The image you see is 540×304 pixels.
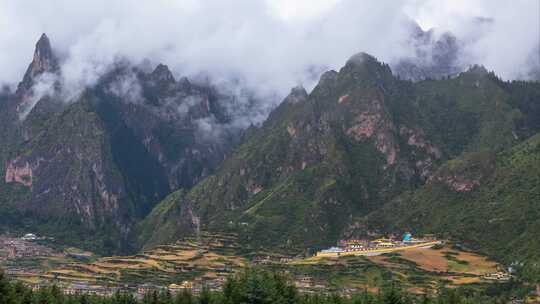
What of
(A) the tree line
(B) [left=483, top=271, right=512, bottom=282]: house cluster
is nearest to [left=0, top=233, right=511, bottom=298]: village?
(B) [left=483, top=271, right=512, bottom=282]: house cluster

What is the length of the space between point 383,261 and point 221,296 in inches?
2575

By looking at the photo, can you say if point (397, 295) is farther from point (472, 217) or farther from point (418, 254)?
point (472, 217)

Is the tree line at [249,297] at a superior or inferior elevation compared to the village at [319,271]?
inferior

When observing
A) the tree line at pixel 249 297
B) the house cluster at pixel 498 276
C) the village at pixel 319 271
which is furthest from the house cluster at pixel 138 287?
the house cluster at pixel 498 276

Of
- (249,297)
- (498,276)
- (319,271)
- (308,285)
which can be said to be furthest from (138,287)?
(498,276)

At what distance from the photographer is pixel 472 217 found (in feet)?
649

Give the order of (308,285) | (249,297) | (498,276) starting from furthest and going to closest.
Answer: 1. (308,285)
2. (498,276)
3. (249,297)

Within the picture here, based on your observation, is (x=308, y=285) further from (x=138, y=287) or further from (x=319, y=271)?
(x=138, y=287)

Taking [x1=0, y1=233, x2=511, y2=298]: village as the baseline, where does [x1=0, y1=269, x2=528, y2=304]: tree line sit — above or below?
below

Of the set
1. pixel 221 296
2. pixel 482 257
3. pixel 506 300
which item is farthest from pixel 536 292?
pixel 221 296

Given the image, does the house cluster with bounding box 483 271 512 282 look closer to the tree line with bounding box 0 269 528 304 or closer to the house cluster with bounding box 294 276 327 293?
the tree line with bounding box 0 269 528 304

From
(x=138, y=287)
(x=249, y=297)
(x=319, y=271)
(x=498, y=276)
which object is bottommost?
(x=249, y=297)

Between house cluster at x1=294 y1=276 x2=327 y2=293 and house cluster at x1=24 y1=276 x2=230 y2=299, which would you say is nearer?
house cluster at x1=294 y1=276 x2=327 y2=293

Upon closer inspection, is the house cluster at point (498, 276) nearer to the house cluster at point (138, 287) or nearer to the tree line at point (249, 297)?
the tree line at point (249, 297)
